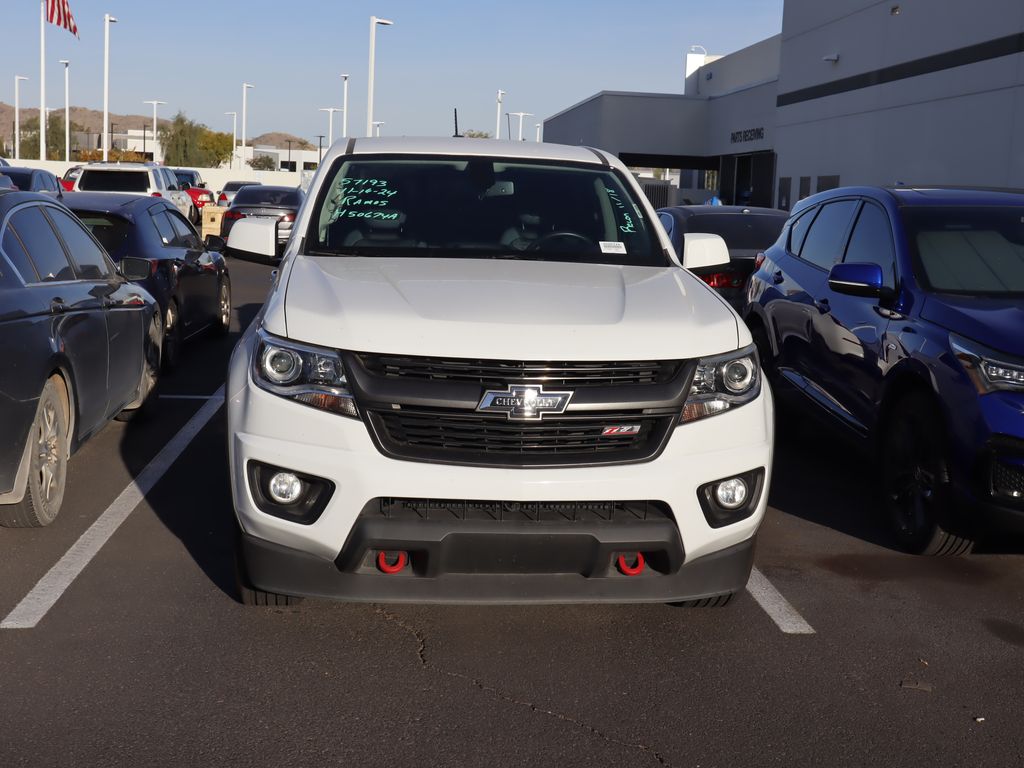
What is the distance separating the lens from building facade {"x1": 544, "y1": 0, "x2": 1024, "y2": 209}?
21.7 m

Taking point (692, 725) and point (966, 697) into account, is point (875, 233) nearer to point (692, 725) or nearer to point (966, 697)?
point (966, 697)

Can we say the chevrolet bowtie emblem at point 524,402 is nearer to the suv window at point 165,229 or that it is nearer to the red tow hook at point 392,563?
the red tow hook at point 392,563

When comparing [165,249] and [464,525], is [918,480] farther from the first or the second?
[165,249]

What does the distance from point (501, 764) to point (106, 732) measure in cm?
122

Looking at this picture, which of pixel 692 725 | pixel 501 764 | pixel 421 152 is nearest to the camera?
pixel 501 764

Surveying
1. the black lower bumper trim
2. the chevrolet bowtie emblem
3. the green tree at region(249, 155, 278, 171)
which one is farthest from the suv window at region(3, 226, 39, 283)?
the green tree at region(249, 155, 278, 171)

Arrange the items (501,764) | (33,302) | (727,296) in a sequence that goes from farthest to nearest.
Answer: (727,296) → (33,302) → (501,764)

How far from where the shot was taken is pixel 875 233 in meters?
6.79

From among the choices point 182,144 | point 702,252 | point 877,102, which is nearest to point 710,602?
point 702,252

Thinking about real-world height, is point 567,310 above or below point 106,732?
above

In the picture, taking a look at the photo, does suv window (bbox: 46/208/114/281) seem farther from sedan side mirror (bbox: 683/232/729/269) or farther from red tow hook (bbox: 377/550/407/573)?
red tow hook (bbox: 377/550/407/573)

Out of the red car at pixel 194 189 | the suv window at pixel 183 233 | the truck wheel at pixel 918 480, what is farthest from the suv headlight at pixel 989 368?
the red car at pixel 194 189

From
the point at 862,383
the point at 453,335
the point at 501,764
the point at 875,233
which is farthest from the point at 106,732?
the point at 875,233

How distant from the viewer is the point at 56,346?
5793 mm
